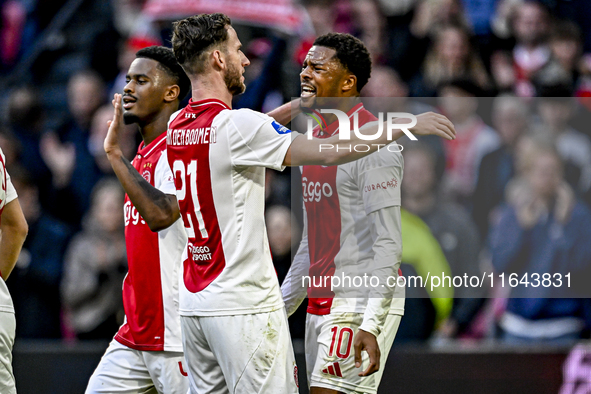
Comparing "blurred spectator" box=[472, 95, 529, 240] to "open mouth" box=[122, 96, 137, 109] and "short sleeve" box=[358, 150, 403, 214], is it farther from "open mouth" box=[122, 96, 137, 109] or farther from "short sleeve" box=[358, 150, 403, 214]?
"open mouth" box=[122, 96, 137, 109]

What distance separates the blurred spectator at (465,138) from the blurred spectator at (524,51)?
49 cm

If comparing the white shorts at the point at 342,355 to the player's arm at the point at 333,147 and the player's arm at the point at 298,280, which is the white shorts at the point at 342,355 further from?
the player's arm at the point at 333,147

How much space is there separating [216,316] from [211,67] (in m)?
1.06

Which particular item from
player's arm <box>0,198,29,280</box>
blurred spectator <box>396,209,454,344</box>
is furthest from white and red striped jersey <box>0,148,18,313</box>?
blurred spectator <box>396,209,454,344</box>

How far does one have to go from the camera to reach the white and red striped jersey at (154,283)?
3709mm

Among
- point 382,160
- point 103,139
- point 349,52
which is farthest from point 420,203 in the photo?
point 103,139

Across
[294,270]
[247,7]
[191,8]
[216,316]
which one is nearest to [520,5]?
[247,7]

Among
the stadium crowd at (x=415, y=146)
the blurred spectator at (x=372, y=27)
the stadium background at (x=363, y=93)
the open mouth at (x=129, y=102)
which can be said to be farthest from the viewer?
the blurred spectator at (x=372, y=27)

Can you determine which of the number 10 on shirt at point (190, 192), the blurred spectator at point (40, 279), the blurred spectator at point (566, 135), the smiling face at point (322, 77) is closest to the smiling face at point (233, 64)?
the number 10 on shirt at point (190, 192)

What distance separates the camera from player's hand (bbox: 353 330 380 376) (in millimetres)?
Result: 3221

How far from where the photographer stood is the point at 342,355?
353cm

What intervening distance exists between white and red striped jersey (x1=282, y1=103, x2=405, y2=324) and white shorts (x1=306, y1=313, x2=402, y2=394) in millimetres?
56

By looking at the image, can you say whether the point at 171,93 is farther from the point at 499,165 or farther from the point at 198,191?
the point at 499,165

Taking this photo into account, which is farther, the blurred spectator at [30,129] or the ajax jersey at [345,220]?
the blurred spectator at [30,129]
